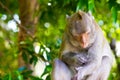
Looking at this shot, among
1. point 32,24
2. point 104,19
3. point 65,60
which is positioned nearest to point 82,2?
point 65,60

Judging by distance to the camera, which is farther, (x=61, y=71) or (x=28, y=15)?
(x=28, y=15)

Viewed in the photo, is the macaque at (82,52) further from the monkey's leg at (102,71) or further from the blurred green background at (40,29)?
the blurred green background at (40,29)

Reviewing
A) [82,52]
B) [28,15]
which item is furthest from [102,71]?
[28,15]

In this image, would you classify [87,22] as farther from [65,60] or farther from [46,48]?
[46,48]

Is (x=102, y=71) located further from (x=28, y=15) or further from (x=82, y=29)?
(x=28, y=15)

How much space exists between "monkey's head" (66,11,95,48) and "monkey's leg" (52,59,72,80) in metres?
0.20

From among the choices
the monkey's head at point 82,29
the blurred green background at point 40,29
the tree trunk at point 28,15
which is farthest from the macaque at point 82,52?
the tree trunk at point 28,15

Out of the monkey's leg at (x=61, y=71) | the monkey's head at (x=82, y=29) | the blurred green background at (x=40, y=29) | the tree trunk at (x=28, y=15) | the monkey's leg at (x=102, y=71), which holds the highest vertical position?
the tree trunk at (x=28, y=15)

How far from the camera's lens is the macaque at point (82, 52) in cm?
243

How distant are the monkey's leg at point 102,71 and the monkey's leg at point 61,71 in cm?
16

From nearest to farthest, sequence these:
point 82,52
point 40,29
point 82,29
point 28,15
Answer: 1. point 82,29
2. point 82,52
3. point 28,15
4. point 40,29

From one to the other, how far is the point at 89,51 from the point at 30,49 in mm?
1449

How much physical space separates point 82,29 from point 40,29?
308 centimetres

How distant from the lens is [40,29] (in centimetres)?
548
